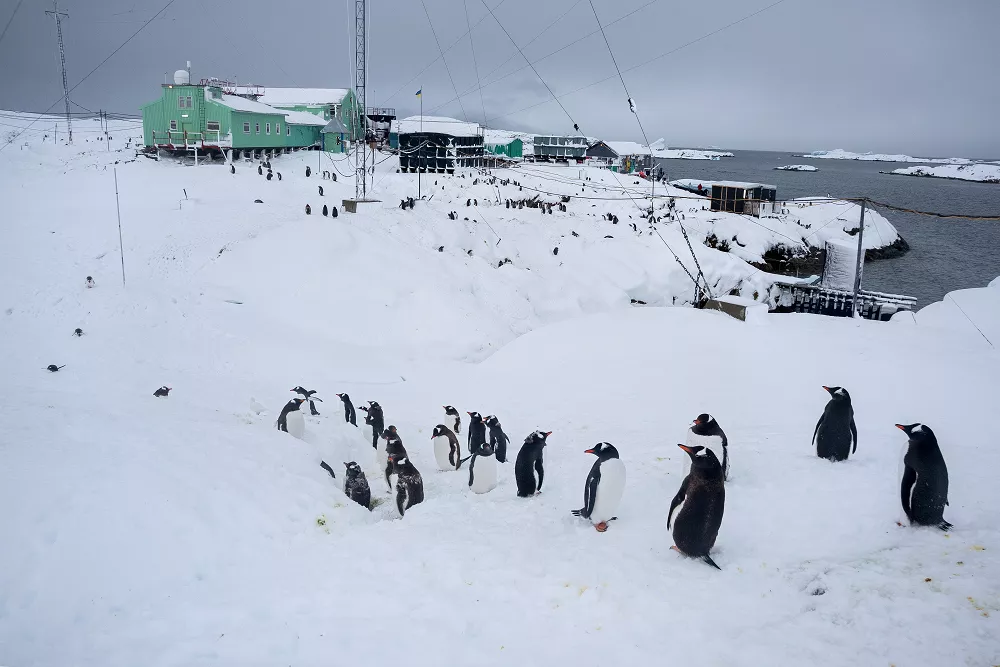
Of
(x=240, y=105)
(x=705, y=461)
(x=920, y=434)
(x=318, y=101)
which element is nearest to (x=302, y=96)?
(x=318, y=101)

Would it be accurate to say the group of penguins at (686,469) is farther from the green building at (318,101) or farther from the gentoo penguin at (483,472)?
the green building at (318,101)

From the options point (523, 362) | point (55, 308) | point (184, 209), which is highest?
point (184, 209)

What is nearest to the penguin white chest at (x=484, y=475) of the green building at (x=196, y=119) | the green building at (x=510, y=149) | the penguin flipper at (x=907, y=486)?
the penguin flipper at (x=907, y=486)

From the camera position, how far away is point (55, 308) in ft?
45.0

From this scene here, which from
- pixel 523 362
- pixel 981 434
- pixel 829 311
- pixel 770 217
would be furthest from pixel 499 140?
pixel 981 434

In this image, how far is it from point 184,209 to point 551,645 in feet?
68.7

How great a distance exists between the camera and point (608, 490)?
569 cm

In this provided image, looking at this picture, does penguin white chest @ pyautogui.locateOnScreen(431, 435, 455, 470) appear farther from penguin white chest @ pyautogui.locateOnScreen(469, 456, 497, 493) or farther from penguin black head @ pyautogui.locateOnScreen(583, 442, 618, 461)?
penguin black head @ pyautogui.locateOnScreen(583, 442, 618, 461)

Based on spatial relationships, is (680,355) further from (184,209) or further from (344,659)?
(184,209)

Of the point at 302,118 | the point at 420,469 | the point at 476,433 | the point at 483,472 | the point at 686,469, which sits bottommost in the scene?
the point at 420,469

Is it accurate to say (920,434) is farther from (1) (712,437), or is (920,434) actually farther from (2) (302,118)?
(2) (302,118)

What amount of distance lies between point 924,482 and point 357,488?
19.4ft

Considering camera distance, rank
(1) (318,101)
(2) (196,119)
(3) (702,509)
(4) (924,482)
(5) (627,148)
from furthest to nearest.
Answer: (5) (627,148)
(1) (318,101)
(2) (196,119)
(4) (924,482)
(3) (702,509)

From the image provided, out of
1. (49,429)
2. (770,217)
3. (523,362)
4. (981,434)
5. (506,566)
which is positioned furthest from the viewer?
(770,217)
